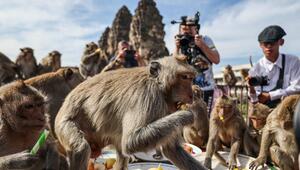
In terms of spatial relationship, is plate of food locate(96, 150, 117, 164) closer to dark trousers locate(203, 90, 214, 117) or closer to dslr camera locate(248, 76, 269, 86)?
dark trousers locate(203, 90, 214, 117)

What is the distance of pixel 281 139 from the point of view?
3857 mm

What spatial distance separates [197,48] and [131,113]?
5.80 ft

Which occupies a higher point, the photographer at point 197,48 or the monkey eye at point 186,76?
the photographer at point 197,48

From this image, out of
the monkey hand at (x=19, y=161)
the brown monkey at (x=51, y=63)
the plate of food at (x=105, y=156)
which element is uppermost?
the brown monkey at (x=51, y=63)

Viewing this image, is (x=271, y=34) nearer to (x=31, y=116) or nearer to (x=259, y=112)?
(x=259, y=112)

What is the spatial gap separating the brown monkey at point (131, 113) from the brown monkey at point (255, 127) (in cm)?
192

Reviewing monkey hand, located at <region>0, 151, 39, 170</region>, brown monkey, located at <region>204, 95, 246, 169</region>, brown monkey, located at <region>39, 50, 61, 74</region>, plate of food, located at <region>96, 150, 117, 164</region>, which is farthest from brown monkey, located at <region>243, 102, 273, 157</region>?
brown monkey, located at <region>39, 50, 61, 74</region>

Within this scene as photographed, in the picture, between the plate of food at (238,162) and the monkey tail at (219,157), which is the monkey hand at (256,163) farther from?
the monkey tail at (219,157)

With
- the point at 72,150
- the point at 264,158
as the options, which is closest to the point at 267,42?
the point at 264,158

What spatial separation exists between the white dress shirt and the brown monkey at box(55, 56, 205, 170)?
5.90 ft

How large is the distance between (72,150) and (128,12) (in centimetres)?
3516

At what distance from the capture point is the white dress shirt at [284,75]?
4078 millimetres

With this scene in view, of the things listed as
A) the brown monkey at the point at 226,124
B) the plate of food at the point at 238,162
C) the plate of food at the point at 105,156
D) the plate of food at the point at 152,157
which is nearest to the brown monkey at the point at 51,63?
the brown monkey at the point at 226,124

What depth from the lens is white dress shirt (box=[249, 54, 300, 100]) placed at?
4078mm
